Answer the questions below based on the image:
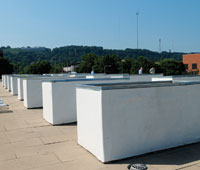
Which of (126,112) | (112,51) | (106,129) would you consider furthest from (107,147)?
(112,51)

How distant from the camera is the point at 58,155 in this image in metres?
5.88

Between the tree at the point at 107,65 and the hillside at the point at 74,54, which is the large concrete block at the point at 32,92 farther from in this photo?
the hillside at the point at 74,54

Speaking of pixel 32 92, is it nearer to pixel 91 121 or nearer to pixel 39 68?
pixel 91 121

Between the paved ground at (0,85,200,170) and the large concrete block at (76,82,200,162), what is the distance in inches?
9.3

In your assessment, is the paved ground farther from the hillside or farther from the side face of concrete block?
the hillside

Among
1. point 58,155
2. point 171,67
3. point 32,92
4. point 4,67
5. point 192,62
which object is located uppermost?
point 192,62

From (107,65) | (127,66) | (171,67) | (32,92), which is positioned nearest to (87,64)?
(107,65)

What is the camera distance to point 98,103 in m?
5.32

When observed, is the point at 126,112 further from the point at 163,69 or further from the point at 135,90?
the point at 163,69

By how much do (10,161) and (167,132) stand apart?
3824 millimetres

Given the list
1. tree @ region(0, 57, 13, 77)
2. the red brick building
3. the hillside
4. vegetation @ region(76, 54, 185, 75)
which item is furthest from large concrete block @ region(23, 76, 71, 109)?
the hillside

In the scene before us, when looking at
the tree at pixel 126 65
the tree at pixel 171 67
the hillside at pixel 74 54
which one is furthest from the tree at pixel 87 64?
the hillside at pixel 74 54

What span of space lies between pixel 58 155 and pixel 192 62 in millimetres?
91554

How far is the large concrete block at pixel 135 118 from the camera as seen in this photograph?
5316mm
